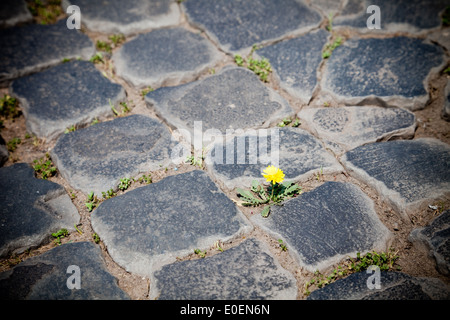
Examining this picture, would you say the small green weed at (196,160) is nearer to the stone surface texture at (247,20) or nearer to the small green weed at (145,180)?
the small green weed at (145,180)

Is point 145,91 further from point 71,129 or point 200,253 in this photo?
point 200,253

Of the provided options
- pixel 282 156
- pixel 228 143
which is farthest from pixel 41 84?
pixel 282 156

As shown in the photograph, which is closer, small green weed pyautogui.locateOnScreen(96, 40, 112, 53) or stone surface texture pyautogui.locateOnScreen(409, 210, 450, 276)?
stone surface texture pyautogui.locateOnScreen(409, 210, 450, 276)

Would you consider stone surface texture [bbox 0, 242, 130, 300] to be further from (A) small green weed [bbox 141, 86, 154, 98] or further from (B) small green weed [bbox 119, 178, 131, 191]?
(A) small green weed [bbox 141, 86, 154, 98]

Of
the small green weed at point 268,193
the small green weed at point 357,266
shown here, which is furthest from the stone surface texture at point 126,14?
the small green weed at point 357,266

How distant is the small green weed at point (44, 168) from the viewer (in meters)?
2.18

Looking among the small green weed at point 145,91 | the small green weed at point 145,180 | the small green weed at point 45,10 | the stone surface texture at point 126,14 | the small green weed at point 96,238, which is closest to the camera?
the small green weed at point 96,238

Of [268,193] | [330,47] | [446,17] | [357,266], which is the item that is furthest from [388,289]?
[446,17]

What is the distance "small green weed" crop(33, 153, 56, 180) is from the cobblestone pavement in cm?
2

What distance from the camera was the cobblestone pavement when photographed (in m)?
1.71

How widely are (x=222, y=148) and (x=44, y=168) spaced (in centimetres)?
117

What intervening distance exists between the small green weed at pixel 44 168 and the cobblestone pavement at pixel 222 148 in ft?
0.05

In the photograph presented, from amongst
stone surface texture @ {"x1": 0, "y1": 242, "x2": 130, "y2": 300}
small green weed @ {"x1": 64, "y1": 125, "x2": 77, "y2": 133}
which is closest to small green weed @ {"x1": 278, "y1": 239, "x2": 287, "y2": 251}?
stone surface texture @ {"x1": 0, "y1": 242, "x2": 130, "y2": 300}
